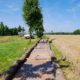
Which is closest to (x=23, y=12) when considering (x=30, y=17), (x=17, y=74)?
(x=30, y=17)

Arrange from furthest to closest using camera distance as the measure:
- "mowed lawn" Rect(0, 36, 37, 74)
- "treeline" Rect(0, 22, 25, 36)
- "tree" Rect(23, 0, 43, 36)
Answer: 1. "treeline" Rect(0, 22, 25, 36)
2. "tree" Rect(23, 0, 43, 36)
3. "mowed lawn" Rect(0, 36, 37, 74)

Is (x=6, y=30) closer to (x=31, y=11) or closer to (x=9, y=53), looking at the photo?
(x=31, y=11)

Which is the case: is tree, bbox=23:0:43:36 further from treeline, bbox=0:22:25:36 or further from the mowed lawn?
treeline, bbox=0:22:25:36

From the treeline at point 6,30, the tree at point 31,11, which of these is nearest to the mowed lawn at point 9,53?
the tree at point 31,11

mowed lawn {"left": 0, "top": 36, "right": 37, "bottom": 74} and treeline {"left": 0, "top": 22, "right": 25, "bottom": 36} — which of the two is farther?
treeline {"left": 0, "top": 22, "right": 25, "bottom": 36}

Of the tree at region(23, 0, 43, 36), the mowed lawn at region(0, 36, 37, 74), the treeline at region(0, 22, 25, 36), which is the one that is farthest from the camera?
the treeline at region(0, 22, 25, 36)

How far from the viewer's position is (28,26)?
36469mm

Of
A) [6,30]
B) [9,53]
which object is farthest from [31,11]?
[6,30]

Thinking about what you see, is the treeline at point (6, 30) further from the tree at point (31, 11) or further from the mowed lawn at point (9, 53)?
the mowed lawn at point (9, 53)

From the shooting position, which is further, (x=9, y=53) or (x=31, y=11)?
(x=31, y=11)

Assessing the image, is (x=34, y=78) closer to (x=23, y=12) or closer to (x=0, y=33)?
(x=23, y=12)

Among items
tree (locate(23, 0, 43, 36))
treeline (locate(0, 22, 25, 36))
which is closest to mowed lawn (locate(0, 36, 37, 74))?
tree (locate(23, 0, 43, 36))

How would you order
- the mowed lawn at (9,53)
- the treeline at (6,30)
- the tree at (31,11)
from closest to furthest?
the mowed lawn at (9,53), the tree at (31,11), the treeline at (6,30)

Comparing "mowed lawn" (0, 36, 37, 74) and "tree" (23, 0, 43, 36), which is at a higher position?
"tree" (23, 0, 43, 36)
